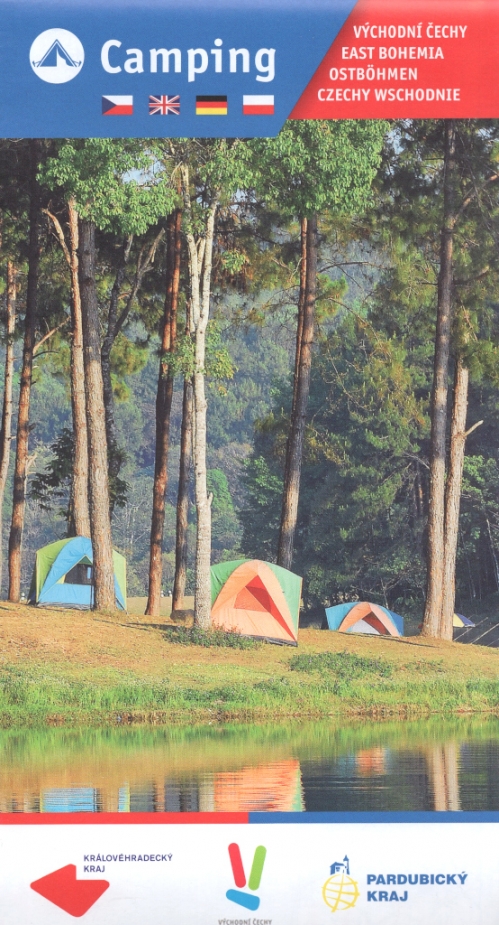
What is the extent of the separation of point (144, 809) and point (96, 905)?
1.21 m

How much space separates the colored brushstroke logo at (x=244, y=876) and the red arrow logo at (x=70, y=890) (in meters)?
0.60

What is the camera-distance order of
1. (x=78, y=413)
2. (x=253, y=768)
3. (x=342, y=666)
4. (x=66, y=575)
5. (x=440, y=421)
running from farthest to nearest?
(x=66, y=575), (x=78, y=413), (x=440, y=421), (x=342, y=666), (x=253, y=768)

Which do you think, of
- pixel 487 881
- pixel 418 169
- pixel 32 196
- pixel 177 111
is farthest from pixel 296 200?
pixel 32 196

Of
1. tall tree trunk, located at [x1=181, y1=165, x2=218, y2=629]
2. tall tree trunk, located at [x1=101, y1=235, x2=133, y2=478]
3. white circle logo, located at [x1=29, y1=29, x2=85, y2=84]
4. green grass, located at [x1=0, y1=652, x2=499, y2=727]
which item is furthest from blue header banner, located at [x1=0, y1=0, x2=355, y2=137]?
tall tree trunk, located at [x1=101, y1=235, x2=133, y2=478]

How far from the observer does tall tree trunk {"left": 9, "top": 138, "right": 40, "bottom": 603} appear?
24.4 metres

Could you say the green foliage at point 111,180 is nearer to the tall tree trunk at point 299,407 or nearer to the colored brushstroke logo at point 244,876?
the tall tree trunk at point 299,407

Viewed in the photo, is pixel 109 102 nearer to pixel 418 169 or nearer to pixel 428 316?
pixel 418 169

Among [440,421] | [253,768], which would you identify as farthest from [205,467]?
[253,768]

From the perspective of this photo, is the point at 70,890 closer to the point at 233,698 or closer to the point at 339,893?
the point at 339,893

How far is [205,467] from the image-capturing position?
22.2m

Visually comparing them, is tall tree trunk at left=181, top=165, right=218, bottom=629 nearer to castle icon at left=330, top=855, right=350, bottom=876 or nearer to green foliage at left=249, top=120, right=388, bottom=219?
green foliage at left=249, top=120, right=388, bottom=219

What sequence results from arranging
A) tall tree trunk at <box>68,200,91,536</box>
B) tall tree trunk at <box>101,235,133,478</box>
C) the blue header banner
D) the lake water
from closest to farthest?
the blue header banner < the lake water < tall tree trunk at <box>68,200,91,536</box> < tall tree trunk at <box>101,235,133,478</box>

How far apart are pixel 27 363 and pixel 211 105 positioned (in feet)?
66.5

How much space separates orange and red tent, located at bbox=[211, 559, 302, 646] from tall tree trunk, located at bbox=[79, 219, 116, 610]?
2.06 meters
